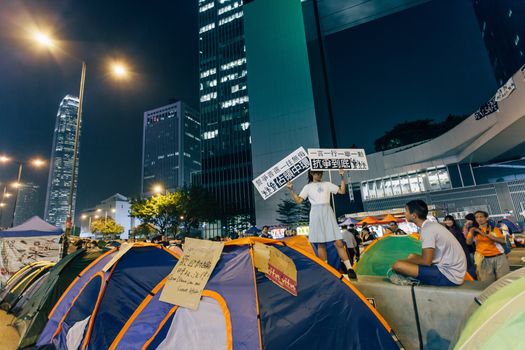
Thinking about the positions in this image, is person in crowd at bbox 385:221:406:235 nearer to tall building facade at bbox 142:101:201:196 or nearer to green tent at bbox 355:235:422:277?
green tent at bbox 355:235:422:277

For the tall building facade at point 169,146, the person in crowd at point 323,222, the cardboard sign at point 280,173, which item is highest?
the tall building facade at point 169,146

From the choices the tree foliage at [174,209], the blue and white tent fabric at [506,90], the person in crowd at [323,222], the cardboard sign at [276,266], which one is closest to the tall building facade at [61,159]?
the tree foliage at [174,209]

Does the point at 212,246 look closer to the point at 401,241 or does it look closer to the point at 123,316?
the point at 123,316

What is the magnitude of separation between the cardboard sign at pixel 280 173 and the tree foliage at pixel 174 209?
33226mm

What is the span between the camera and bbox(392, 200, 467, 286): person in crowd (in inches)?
132

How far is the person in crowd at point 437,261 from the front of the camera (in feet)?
11.0

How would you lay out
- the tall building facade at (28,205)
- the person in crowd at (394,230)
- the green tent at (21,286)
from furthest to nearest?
the tall building facade at (28,205), the person in crowd at (394,230), the green tent at (21,286)

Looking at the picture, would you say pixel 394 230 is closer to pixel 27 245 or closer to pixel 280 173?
pixel 280 173

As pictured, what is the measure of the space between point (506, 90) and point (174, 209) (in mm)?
36541

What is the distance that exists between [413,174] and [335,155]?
2795cm

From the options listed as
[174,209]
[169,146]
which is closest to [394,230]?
[174,209]

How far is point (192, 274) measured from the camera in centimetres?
334

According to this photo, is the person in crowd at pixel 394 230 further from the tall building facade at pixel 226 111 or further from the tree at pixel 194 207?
the tall building facade at pixel 226 111

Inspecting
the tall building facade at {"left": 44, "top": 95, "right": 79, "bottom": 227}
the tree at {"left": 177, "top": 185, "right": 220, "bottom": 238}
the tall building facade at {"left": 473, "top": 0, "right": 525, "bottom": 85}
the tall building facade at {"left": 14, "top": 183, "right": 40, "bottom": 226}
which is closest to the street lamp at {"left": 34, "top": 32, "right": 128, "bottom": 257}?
the tree at {"left": 177, "top": 185, "right": 220, "bottom": 238}
